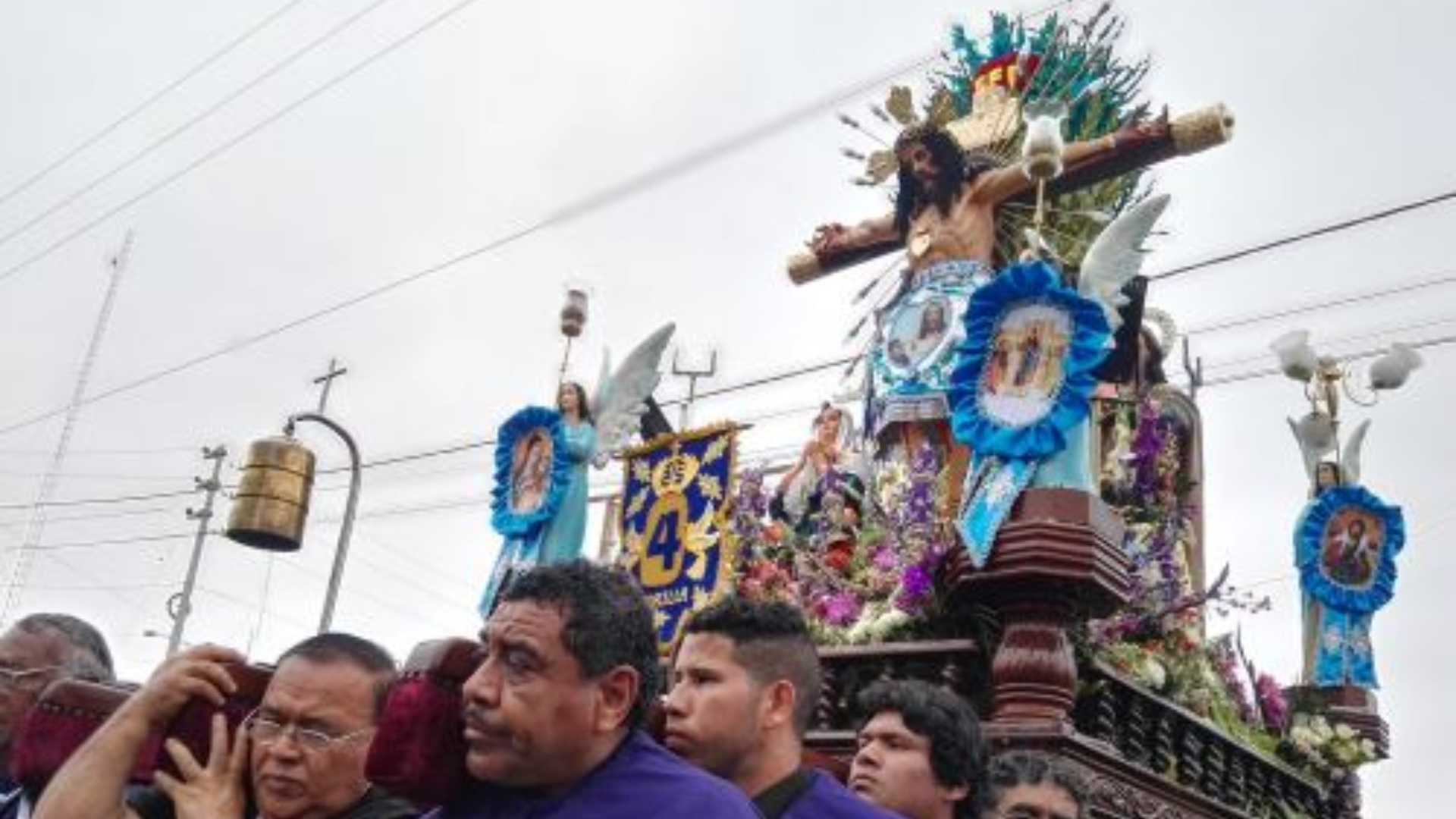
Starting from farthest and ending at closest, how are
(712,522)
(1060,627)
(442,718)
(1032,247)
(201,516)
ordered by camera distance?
(201,516)
(712,522)
(1032,247)
(1060,627)
(442,718)

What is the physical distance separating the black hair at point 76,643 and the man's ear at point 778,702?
5.74 ft

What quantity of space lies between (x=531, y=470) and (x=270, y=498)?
2.77 meters

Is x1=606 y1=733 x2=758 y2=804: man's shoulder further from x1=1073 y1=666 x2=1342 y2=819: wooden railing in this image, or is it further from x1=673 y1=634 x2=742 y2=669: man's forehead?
x1=1073 y1=666 x2=1342 y2=819: wooden railing

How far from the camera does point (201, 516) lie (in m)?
29.6

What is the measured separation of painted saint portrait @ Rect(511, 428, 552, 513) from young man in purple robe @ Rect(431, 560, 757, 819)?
20.1 feet

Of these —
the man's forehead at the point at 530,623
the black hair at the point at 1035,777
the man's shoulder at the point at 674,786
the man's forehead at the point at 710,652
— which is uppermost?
the man's forehead at the point at 710,652

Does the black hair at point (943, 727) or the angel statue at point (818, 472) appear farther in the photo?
the angel statue at point (818, 472)

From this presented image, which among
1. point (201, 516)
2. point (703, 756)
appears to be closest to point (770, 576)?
point (703, 756)

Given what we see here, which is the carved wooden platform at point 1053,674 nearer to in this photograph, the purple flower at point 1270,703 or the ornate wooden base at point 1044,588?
the ornate wooden base at point 1044,588

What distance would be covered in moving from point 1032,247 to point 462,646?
4484mm

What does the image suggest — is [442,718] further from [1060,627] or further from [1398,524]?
[1398,524]

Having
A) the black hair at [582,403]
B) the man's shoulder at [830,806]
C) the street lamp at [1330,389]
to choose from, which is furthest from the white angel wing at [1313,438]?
→ the man's shoulder at [830,806]

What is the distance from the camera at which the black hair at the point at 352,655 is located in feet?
9.26

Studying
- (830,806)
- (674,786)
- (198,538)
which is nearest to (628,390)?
(830,806)
